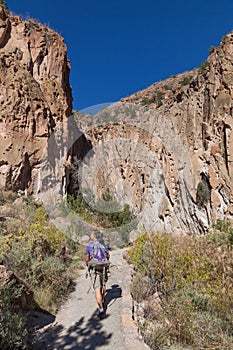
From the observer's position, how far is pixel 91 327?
13.8ft

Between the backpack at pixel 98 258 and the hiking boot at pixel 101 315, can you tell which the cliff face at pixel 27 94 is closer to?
the backpack at pixel 98 258

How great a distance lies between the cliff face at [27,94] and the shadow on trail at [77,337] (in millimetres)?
9143

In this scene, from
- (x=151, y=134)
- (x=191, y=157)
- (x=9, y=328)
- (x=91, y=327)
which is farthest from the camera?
(x=151, y=134)

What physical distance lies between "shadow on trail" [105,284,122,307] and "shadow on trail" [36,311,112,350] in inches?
35.6

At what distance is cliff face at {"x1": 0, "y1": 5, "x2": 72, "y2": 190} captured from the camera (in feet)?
41.2

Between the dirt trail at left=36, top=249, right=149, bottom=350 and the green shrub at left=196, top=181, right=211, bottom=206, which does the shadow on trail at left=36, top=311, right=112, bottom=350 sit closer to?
the dirt trail at left=36, top=249, right=149, bottom=350

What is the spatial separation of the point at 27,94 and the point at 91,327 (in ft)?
41.5

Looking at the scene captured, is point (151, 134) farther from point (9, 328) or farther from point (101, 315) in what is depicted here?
point (9, 328)

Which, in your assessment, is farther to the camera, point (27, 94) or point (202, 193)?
point (27, 94)

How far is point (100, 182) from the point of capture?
24.3 meters

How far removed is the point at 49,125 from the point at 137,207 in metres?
10.7

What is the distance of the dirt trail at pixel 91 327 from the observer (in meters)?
3.61

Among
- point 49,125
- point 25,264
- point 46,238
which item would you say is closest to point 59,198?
point 49,125

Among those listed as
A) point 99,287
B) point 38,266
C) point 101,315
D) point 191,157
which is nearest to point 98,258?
point 99,287
